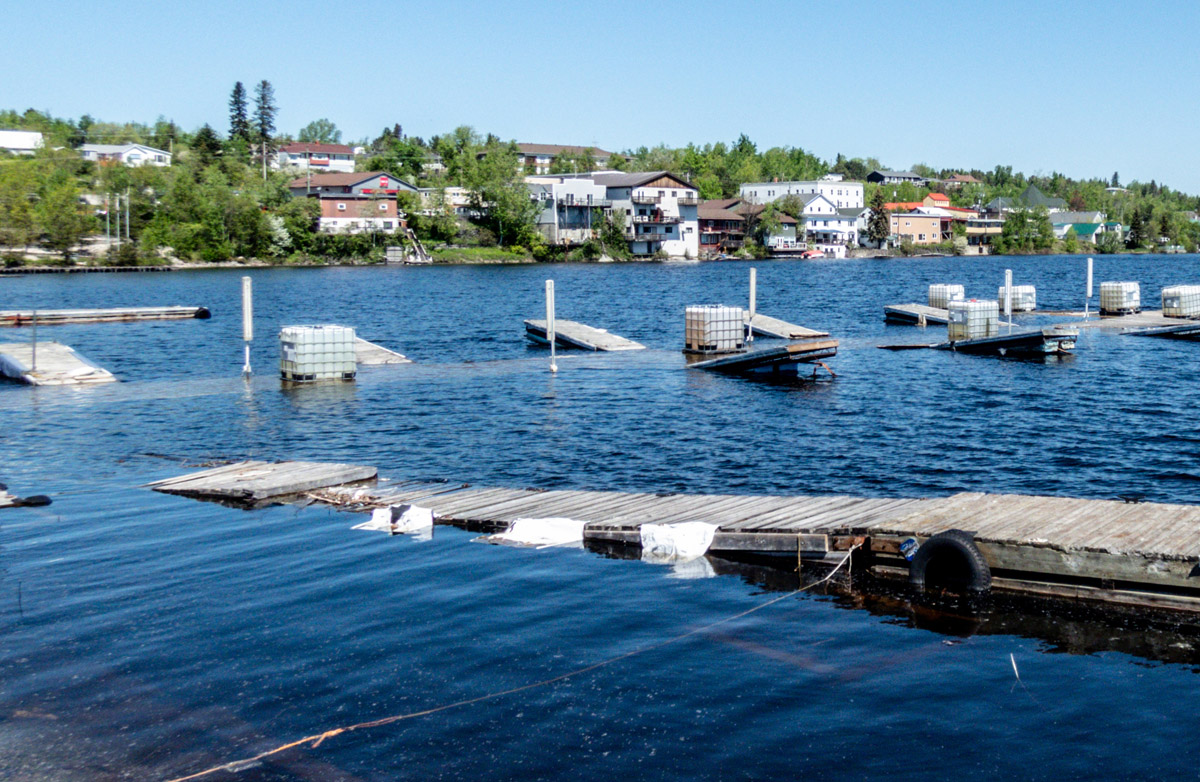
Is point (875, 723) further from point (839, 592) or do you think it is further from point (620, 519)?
point (620, 519)

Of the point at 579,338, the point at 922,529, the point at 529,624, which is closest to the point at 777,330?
the point at 579,338

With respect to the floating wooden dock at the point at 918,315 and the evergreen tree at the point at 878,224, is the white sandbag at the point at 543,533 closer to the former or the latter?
the floating wooden dock at the point at 918,315

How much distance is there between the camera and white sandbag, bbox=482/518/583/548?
15.5 meters

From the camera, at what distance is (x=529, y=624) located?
12453 millimetres

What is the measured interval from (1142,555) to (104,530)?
14525mm

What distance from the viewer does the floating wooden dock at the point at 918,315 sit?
57000 millimetres

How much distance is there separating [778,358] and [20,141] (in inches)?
7588

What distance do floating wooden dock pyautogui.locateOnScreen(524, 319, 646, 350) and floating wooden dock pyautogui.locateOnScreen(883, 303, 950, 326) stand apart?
18302 millimetres

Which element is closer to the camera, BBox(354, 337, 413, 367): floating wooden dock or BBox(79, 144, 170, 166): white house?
BBox(354, 337, 413, 367): floating wooden dock

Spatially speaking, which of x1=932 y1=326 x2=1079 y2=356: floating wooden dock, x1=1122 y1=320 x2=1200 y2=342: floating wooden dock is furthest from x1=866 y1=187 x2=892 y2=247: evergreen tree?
x1=932 y1=326 x2=1079 y2=356: floating wooden dock

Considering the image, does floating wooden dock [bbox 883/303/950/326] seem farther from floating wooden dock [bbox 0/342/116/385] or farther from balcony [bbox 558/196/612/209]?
balcony [bbox 558/196/612/209]

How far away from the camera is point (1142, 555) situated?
39.3 ft

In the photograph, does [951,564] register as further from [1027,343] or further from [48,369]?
[1027,343]

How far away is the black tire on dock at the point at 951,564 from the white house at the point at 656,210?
14183 centimetres
